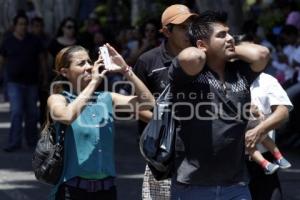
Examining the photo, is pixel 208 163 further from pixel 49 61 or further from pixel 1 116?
pixel 1 116

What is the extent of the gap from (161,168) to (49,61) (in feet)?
30.3

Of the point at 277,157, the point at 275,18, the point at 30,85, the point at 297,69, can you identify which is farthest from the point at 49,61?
the point at 277,157

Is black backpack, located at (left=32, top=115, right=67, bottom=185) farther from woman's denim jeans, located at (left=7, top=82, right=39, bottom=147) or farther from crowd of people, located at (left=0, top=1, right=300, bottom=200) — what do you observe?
woman's denim jeans, located at (left=7, top=82, right=39, bottom=147)

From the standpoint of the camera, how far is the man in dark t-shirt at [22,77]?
13.7 m

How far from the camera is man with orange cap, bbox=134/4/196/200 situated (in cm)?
675

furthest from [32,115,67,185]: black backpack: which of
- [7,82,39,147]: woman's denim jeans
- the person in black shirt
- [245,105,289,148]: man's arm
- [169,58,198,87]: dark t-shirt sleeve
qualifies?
[7,82,39,147]: woman's denim jeans

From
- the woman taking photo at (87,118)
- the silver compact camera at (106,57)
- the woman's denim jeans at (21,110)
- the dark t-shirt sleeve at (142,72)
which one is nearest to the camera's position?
the silver compact camera at (106,57)

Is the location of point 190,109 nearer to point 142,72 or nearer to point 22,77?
point 142,72

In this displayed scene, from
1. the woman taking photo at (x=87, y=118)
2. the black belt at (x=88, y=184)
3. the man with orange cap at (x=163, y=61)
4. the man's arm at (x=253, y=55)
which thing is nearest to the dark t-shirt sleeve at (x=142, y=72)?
the man with orange cap at (x=163, y=61)

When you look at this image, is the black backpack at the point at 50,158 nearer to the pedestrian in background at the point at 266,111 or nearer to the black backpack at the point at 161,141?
the black backpack at the point at 161,141

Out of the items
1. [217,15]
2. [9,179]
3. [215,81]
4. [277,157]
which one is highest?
[217,15]

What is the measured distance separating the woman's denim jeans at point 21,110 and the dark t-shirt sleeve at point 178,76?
27.0 feet

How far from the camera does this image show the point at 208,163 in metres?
5.67

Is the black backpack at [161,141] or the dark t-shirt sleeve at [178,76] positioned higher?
the dark t-shirt sleeve at [178,76]
